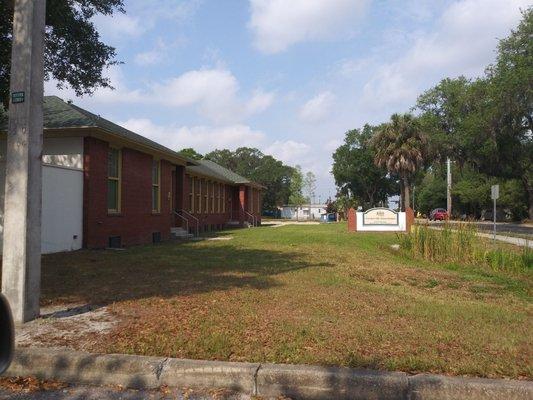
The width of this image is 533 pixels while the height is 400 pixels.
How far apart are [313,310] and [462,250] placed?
805 cm

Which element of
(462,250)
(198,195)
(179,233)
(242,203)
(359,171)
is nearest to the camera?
(462,250)

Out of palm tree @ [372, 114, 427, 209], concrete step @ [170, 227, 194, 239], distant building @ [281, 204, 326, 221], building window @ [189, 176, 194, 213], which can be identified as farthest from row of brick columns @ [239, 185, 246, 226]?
distant building @ [281, 204, 326, 221]

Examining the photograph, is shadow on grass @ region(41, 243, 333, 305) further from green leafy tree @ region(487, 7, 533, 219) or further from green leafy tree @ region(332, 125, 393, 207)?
green leafy tree @ region(332, 125, 393, 207)

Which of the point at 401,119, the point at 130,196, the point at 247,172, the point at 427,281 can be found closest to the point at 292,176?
the point at 247,172

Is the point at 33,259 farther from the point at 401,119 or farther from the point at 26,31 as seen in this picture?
the point at 401,119

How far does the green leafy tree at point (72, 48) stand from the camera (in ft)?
37.9

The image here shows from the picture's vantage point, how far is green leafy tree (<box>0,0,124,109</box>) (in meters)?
11.5

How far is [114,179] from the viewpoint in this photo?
16.8m

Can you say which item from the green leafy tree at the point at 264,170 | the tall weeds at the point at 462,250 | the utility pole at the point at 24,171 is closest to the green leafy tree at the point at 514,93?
the tall weeds at the point at 462,250

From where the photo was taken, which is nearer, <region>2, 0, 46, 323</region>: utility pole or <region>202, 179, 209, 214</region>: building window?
<region>2, 0, 46, 323</region>: utility pole

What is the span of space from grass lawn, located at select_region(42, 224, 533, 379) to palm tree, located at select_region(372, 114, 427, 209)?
101ft

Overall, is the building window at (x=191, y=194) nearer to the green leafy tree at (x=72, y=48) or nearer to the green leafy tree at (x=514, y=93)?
the green leafy tree at (x=72, y=48)

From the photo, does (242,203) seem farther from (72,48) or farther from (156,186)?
(72,48)

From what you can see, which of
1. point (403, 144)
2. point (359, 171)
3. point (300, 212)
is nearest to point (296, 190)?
point (300, 212)
